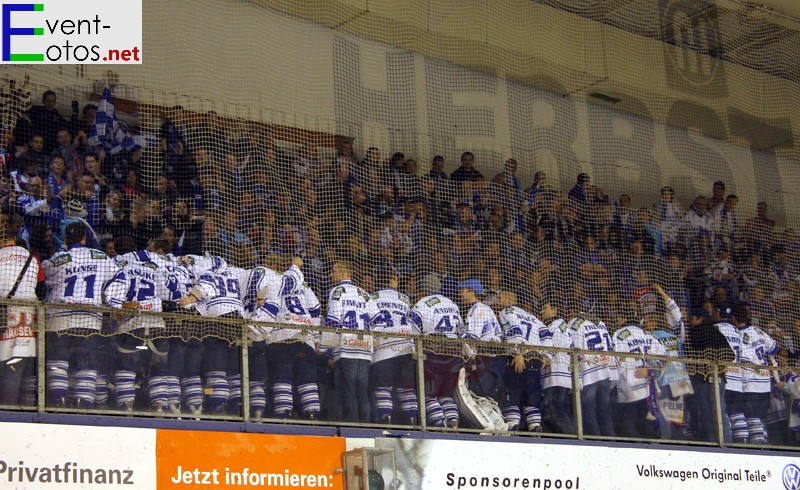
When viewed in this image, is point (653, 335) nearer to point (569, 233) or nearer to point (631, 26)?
point (569, 233)

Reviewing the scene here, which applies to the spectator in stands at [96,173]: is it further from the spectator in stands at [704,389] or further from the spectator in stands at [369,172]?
the spectator in stands at [704,389]

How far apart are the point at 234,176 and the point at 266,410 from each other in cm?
209

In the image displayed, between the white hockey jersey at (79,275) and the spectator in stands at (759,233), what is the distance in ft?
22.3

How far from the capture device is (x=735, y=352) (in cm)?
984

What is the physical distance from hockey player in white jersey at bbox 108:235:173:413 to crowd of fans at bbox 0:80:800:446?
0.33 m

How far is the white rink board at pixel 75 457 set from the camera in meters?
6.44

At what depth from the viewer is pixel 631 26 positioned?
12.6 meters

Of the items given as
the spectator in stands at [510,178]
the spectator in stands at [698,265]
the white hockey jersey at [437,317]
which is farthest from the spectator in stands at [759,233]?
the white hockey jersey at [437,317]

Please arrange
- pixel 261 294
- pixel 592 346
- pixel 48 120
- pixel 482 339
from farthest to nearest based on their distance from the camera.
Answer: pixel 592 346 < pixel 482 339 < pixel 48 120 < pixel 261 294

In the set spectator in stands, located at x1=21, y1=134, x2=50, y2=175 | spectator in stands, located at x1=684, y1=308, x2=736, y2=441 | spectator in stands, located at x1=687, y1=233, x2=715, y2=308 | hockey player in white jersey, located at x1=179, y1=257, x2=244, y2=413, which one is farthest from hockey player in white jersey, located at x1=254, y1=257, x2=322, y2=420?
spectator in stands, located at x1=687, y1=233, x2=715, y2=308

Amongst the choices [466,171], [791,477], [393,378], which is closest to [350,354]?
[393,378]

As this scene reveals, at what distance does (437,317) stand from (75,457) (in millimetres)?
2861

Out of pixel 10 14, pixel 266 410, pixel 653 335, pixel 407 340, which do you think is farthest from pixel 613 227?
pixel 10 14

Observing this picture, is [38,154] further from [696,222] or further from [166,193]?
[696,222]
